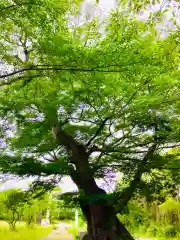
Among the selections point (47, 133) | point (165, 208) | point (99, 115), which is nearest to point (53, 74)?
point (99, 115)

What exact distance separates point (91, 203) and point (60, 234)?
534 centimetres

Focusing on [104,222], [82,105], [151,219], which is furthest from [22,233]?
[82,105]

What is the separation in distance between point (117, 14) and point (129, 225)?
449 centimetres

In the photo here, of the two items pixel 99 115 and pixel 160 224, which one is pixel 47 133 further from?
pixel 160 224

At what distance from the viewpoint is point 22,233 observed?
724 centimetres

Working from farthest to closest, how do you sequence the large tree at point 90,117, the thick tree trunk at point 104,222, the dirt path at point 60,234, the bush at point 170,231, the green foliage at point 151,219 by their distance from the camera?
the dirt path at point 60,234 → the bush at point 170,231 → the green foliage at point 151,219 → the thick tree trunk at point 104,222 → the large tree at point 90,117

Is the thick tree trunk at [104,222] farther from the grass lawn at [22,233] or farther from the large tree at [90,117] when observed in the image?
the grass lawn at [22,233]

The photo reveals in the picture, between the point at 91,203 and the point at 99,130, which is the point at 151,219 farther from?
the point at 99,130

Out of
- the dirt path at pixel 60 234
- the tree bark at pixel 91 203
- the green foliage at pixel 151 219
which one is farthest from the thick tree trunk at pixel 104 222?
the dirt path at pixel 60 234

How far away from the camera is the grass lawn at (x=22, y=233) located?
21.6 ft

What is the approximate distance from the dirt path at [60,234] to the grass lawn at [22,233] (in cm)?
25

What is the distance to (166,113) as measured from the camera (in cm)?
324

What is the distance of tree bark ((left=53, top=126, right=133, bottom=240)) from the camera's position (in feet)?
10.7

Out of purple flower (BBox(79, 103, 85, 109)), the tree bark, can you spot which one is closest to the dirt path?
the tree bark
